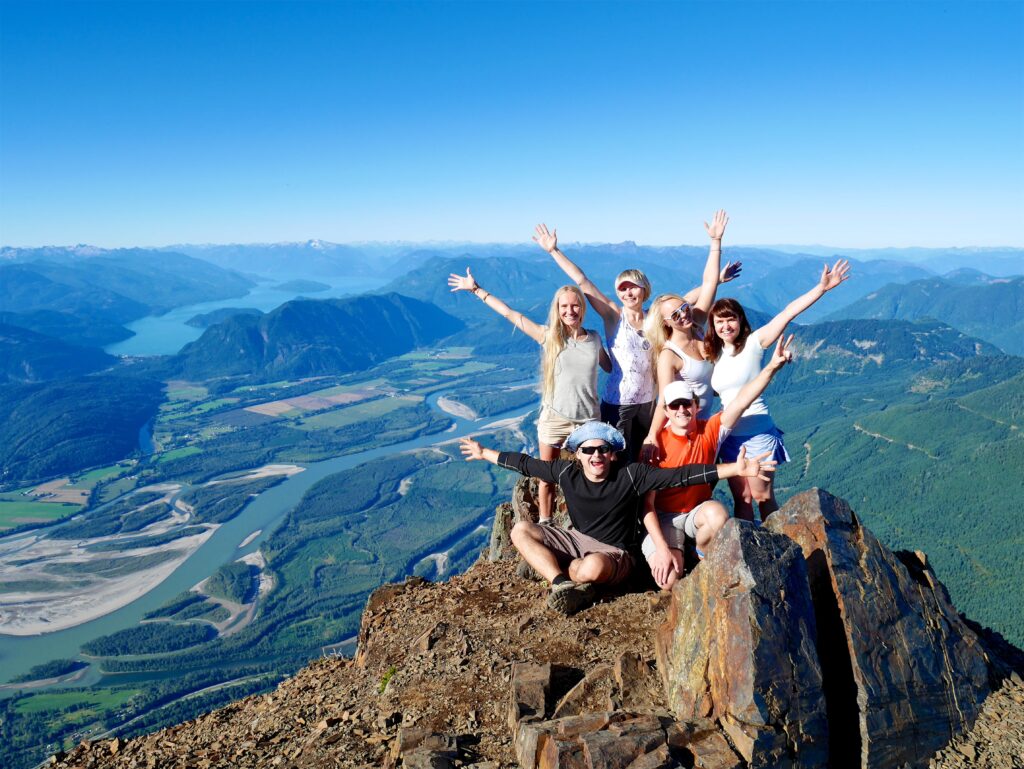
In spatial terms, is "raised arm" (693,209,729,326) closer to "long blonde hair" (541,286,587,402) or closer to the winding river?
"long blonde hair" (541,286,587,402)

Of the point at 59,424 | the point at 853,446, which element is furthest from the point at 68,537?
the point at 853,446

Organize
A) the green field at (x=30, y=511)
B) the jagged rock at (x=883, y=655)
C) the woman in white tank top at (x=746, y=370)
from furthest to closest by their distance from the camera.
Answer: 1. the green field at (x=30, y=511)
2. the woman in white tank top at (x=746, y=370)
3. the jagged rock at (x=883, y=655)

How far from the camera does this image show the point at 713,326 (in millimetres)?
9125

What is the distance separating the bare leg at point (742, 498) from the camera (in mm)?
9273

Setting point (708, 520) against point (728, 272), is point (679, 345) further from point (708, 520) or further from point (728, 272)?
point (708, 520)

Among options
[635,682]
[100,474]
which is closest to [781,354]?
[635,682]

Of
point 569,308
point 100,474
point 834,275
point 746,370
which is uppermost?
point 834,275

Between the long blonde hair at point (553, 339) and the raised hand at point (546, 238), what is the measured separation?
7.33 ft

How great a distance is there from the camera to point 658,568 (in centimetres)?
832

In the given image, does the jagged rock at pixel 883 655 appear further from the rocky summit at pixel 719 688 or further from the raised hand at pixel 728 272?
the raised hand at pixel 728 272

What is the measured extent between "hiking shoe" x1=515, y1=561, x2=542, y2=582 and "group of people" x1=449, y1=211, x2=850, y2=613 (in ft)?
4.18

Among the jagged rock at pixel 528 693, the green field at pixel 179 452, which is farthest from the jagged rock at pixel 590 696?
the green field at pixel 179 452

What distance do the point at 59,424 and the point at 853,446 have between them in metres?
217

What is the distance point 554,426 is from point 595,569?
221 cm
